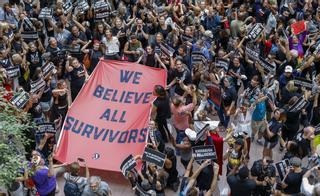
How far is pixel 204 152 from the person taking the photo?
375 inches

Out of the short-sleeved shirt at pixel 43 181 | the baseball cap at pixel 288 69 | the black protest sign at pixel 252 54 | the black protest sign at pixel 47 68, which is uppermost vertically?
the black protest sign at pixel 252 54

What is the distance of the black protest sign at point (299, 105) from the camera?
36.7ft

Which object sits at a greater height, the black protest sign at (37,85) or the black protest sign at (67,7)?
the black protest sign at (67,7)

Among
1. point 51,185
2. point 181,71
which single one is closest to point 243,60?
point 181,71

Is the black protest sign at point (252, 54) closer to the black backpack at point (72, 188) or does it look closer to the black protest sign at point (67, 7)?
the black protest sign at point (67, 7)

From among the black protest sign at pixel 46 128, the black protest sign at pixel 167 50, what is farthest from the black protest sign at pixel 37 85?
the black protest sign at pixel 167 50

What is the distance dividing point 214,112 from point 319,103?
8.63 feet

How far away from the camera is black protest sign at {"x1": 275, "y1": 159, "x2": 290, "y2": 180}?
31.5 ft

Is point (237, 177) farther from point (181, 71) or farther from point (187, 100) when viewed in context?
point (181, 71)

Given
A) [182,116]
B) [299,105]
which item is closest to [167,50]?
[182,116]

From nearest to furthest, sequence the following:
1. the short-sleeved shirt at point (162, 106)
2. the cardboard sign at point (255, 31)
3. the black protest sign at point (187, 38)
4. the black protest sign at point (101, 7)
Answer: the short-sleeved shirt at point (162, 106), the cardboard sign at point (255, 31), the black protest sign at point (187, 38), the black protest sign at point (101, 7)

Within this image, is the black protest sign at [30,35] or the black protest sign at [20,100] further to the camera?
the black protest sign at [30,35]

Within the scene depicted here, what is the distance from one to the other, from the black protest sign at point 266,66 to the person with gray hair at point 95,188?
5.30 metres

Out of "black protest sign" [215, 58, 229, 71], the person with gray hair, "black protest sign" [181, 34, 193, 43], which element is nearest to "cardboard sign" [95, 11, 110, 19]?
"black protest sign" [181, 34, 193, 43]
